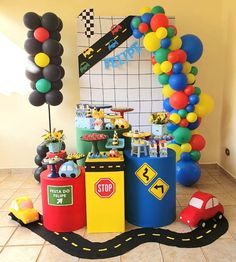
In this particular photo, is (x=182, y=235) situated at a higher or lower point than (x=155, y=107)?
lower

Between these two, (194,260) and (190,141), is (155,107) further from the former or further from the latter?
(194,260)

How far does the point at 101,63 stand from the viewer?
4.00 meters

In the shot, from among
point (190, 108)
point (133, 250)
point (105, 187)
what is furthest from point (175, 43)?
point (133, 250)

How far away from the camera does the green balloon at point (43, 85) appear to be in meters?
3.46

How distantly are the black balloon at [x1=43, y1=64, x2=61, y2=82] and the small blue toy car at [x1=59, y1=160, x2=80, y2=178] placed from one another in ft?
4.18

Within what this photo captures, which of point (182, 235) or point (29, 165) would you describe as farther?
point (29, 165)

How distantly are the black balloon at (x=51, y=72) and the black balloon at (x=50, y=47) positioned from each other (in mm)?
146

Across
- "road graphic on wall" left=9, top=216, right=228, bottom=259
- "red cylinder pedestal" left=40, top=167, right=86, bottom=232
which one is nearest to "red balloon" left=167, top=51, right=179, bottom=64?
"red cylinder pedestal" left=40, top=167, right=86, bottom=232

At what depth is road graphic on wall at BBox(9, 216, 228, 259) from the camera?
7.66 feet

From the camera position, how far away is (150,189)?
2.58 metres

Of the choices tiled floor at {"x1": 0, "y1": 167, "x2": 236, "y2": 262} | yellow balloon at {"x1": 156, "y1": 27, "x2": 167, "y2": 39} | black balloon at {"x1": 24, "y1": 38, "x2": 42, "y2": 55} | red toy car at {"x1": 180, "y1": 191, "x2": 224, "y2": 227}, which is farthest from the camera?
black balloon at {"x1": 24, "y1": 38, "x2": 42, "y2": 55}

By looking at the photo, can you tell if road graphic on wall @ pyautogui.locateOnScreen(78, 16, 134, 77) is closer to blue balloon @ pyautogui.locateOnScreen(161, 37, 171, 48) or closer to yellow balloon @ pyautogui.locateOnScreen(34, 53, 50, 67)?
yellow balloon @ pyautogui.locateOnScreen(34, 53, 50, 67)

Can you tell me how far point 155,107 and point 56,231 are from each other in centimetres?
219

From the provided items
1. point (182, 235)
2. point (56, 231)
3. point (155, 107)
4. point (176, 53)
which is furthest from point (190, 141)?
point (56, 231)
